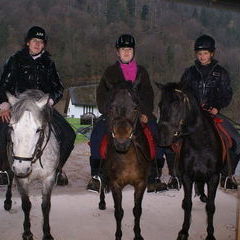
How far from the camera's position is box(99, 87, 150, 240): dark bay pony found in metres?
4.35

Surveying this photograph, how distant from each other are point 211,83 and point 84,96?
25293 mm

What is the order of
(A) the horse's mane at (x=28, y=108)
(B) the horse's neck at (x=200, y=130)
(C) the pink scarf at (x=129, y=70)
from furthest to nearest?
(C) the pink scarf at (x=129, y=70), (B) the horse's neck at (x=200, y=130), (A) the horse's mane at (x=28, y=108)

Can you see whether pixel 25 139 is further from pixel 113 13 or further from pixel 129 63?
pixel 113 13

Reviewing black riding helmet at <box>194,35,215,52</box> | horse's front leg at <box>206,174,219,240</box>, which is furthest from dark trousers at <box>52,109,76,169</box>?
black riding helmet at <box>194,35,215,52</box>

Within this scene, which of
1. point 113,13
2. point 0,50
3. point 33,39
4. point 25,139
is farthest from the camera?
point 113,13

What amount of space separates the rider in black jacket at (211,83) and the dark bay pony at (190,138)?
0.68 metres

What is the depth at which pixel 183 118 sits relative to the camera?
466cm

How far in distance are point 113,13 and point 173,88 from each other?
34.6 meters

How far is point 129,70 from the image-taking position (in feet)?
18.7

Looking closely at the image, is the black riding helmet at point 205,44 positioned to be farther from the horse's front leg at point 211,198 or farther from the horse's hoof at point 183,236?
the horse's hoof at point 183,236

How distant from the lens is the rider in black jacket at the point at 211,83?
5.70 meters

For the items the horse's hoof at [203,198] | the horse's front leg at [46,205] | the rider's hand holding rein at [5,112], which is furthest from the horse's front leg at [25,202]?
the horse's hoof at [203,198]

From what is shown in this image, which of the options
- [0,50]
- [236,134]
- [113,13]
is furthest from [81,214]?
[113,13]

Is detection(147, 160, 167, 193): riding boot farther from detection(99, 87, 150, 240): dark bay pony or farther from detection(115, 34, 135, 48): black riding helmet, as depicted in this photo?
detection(115, 34, 135, 48): black riding helmet
